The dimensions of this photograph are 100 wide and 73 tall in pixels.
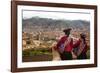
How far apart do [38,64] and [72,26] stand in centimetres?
52

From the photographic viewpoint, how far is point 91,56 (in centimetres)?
219

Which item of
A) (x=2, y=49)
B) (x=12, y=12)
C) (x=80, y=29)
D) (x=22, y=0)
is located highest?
(x=22, y=0)

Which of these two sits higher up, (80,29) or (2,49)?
(80,29)

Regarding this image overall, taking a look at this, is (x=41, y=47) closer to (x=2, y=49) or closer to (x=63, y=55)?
(x=63, y=55)

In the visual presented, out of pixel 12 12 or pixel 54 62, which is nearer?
pixel 12 12

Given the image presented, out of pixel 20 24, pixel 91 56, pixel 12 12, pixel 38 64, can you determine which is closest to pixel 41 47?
pixel 38 64

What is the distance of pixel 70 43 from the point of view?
2.10m

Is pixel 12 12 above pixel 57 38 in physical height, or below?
above

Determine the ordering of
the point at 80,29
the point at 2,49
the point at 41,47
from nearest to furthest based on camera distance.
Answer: the point at 2,49, the point at 41,47, the point at 80,29

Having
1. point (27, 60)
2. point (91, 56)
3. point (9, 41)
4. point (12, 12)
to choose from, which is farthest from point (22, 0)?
point (91, 56)

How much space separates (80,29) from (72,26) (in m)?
0.10

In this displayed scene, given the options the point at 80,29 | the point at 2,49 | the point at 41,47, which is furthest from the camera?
the point at 80,29

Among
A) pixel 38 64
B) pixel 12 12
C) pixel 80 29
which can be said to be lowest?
pixel 38 64

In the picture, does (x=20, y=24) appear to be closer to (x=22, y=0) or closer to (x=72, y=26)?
(x=22, y=0)
